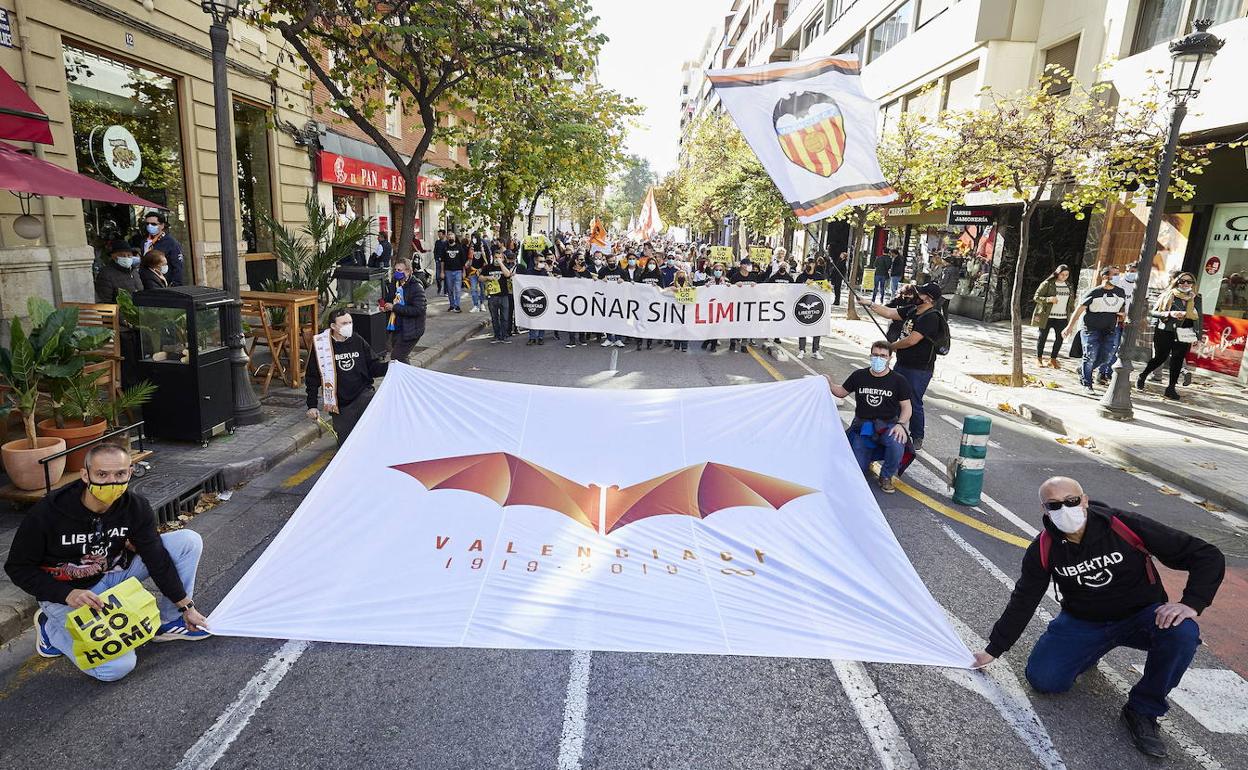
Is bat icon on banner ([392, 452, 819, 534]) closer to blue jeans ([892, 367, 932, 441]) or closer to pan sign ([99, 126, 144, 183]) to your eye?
blue jeans ([892, 367, 932, 441])

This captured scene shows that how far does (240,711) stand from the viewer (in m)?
3.72

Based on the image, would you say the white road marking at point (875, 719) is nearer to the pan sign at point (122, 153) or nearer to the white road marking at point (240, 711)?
the white road marking at point (240, 711)

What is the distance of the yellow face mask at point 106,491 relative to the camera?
3.88 metres

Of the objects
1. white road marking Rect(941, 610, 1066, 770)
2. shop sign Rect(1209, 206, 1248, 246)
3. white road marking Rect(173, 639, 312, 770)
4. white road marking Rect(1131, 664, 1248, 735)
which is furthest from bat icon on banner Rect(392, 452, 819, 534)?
shop sign Rect(1209, 206, 1248, 246)

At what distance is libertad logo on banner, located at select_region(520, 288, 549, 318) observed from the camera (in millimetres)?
14664

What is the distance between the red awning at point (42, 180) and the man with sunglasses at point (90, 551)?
4.52 meters

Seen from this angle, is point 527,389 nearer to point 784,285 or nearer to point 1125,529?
point 1125,529

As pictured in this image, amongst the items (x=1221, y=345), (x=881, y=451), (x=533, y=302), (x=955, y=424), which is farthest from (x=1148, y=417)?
(x=533, y=302)

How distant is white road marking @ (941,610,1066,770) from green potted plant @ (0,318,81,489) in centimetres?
710

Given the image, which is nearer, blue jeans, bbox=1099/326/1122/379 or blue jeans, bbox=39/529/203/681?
blue jeans, bbox=39/529/203/681

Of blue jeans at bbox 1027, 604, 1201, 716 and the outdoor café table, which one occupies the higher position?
the outdoor café table

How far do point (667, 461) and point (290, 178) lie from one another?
1667 cm

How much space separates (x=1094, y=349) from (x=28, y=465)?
15.0 m

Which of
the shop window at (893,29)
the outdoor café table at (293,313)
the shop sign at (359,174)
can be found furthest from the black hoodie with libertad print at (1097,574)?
the shop window at (893,29)
